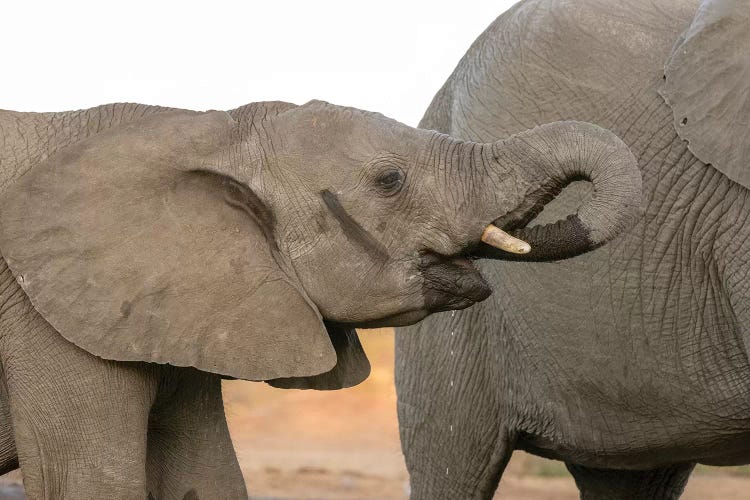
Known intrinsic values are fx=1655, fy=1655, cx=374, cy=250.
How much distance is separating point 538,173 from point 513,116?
4.76 ft

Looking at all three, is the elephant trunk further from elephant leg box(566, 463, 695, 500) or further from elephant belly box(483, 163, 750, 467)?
elephant leg box(566, 463, 695, 500)

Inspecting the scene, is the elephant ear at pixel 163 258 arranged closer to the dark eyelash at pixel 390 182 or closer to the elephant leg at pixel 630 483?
the dark eyelash at pixel 390 182

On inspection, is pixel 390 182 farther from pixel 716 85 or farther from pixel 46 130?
pixel 716 85

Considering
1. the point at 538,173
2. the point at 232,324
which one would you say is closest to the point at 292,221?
the point at 232,324

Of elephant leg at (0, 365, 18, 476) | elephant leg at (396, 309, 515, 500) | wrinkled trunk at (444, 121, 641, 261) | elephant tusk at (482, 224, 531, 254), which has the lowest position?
elephant leg at (396, 309, 515, 500)

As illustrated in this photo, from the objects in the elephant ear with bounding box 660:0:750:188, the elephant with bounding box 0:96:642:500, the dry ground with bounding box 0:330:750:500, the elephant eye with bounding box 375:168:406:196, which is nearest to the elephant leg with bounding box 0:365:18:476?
the elephant with bounding box 0:96:642:500

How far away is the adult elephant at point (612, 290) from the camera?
4.75 m

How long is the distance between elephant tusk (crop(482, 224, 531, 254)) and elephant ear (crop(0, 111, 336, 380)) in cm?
44

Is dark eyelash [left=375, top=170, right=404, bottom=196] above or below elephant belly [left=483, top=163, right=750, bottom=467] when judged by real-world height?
above

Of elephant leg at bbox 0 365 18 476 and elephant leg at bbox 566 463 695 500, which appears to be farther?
elephant leg at bbox 566 463 695 500

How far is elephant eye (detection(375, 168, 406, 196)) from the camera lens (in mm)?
3771

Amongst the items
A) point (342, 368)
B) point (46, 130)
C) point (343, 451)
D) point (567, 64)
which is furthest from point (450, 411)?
point (343, 451)

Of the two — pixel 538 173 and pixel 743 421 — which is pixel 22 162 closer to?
pixel 538 173

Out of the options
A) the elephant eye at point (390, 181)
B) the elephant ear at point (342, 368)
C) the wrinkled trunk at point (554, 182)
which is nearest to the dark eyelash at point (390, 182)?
the elephant eye at point (390, 181)
